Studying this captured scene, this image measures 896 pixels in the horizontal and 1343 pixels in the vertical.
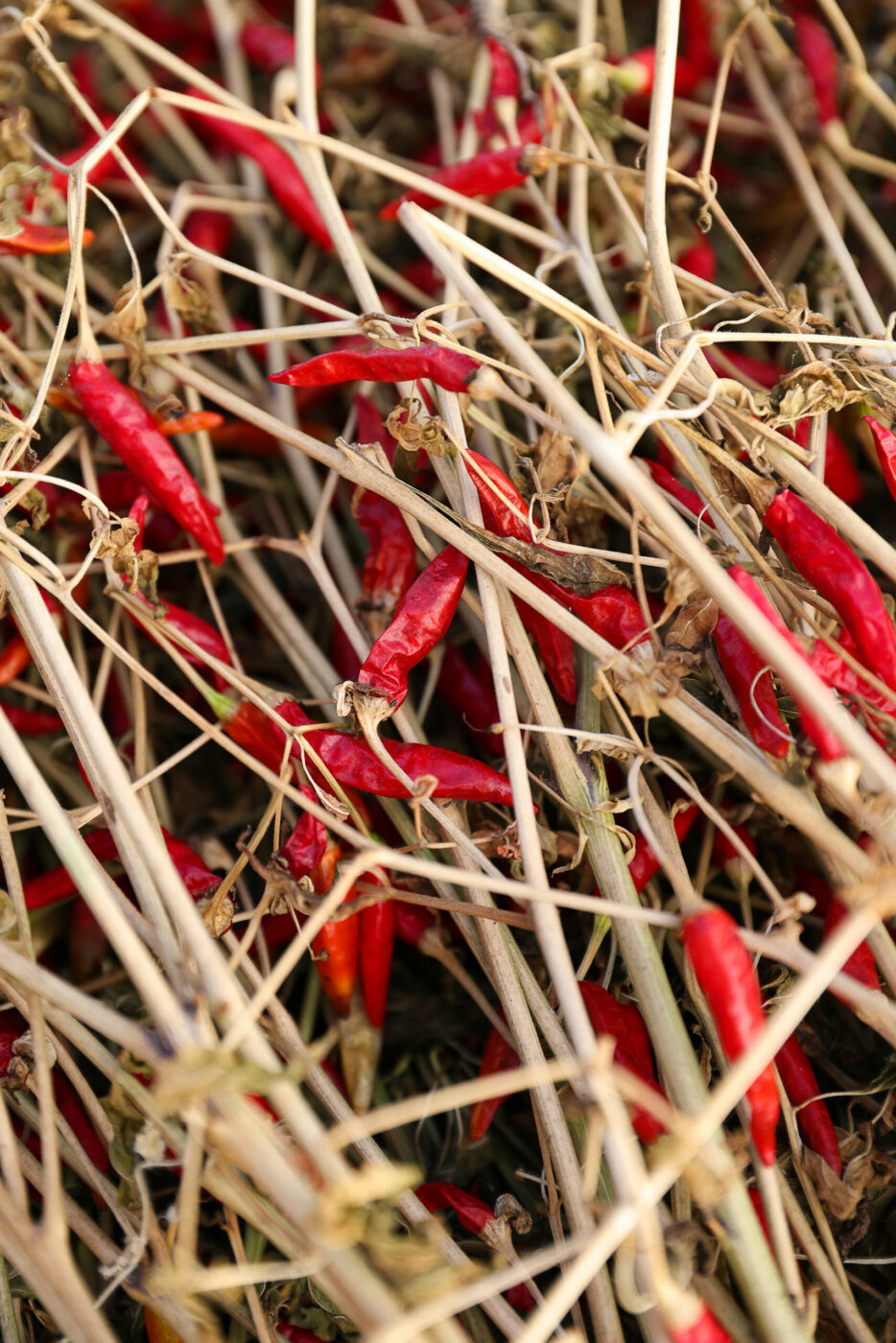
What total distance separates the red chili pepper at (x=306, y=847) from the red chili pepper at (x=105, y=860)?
0.36 feet

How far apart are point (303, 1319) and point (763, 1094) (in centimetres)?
66

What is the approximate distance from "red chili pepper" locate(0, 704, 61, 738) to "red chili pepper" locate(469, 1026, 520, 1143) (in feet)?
2.67

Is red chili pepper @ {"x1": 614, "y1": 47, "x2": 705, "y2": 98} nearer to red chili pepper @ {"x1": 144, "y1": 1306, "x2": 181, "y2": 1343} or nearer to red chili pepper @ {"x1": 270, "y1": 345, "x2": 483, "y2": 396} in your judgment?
red chili pepper @ {"x1": 270, "y1": 345, "x2": 483, "y2": 396}

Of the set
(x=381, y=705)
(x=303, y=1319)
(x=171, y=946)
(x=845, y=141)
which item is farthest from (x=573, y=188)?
(x=303, y=1319)

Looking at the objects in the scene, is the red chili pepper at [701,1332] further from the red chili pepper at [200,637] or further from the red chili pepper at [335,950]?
the red chili pepper at [200,637]

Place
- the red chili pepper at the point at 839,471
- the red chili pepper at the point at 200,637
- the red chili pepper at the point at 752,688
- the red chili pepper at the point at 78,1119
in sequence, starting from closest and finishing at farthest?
the red chili pepper at the point at 752,688
the red chili pepper at the point at 78,1119
the red chili pepper at the point at 200,637
the red chili pepper at the point at 839,471

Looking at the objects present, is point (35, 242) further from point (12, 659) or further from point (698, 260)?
point (698, 260)

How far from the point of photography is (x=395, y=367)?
1.23 m

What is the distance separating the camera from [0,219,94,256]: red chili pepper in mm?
1503

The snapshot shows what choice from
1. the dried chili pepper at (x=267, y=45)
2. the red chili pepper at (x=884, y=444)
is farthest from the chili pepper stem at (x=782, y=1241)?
the dried chili pepper at (x=267, y=45)

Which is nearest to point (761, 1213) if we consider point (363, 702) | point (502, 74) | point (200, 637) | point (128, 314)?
point (363, 702)

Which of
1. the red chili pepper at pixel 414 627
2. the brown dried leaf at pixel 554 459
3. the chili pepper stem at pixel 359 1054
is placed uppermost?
the brown dried leaf at pixel 554 459

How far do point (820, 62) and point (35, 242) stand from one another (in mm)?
1493

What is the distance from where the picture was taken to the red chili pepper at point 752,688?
1.10 m
